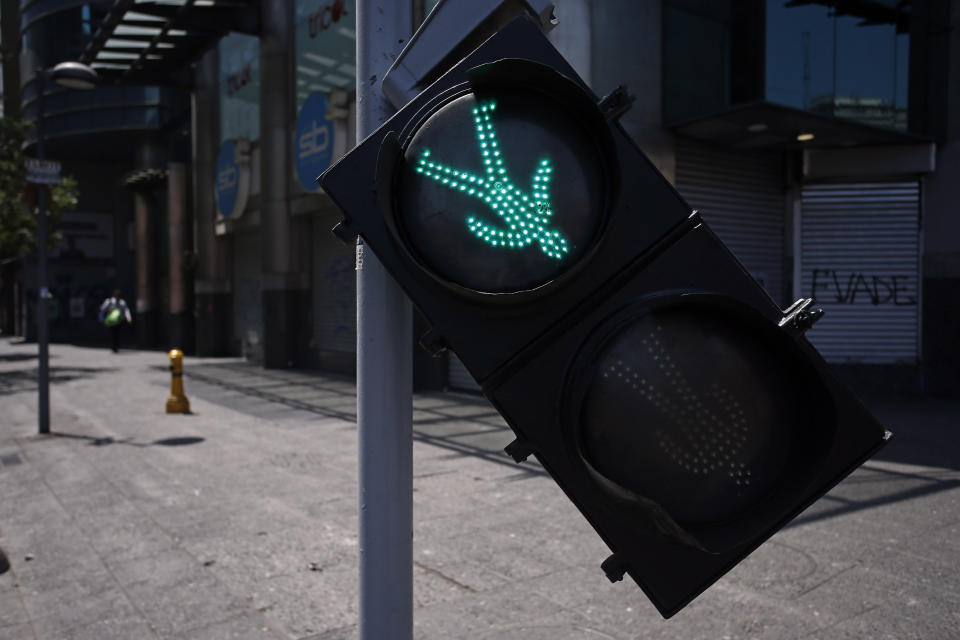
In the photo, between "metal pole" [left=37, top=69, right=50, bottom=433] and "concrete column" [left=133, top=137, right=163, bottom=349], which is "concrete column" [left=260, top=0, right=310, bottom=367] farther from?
"concrete column" [left=133, top=137, right=163, bottom=349]

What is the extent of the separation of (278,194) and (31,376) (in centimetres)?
743

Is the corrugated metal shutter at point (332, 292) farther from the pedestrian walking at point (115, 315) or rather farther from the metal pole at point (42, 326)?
the pedestrian walking at point (115, 315)

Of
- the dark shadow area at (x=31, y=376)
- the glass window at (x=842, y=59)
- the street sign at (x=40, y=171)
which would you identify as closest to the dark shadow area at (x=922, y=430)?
the glass window at (x=842, y=59)

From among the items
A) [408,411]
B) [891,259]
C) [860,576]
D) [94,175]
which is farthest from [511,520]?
[94,175]

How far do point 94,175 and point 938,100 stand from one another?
36.7 meters

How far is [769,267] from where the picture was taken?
1303cm

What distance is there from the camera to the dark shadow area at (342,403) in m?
8.66

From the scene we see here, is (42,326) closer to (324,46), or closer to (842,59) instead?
(324,46)

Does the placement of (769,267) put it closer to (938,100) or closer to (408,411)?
(938,100)

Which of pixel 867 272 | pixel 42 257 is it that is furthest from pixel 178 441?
pixel 867 272

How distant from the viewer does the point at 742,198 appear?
12.7 meters

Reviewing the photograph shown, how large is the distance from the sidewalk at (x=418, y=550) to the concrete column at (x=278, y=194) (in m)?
7.93

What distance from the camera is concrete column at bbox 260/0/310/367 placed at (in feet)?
55.1

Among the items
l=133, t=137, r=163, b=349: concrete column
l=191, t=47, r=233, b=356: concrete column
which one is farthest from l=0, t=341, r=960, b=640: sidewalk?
l=133, t=137, r=163, b=349: concrete column
